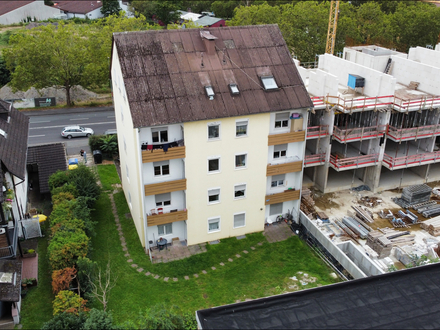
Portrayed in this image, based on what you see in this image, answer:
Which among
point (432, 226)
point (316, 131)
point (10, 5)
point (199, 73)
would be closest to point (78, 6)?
point (10, 5)

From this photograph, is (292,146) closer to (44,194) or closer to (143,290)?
(143,290)

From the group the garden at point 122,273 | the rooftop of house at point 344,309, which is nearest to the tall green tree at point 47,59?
the garden at point 122,273

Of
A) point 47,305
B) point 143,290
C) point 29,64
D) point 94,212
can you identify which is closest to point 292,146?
point 143,290

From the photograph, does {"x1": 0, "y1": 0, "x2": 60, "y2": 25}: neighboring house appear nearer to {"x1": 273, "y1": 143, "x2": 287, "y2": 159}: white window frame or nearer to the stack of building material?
{"x1": 273, "y1": 143, "x2": 287, "y2": 159}: white window frame

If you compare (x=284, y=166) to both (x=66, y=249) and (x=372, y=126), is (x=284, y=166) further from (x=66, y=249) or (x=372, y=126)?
(x=66, y=249)

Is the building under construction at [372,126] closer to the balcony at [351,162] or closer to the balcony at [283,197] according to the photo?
the balcony at [351,162]
